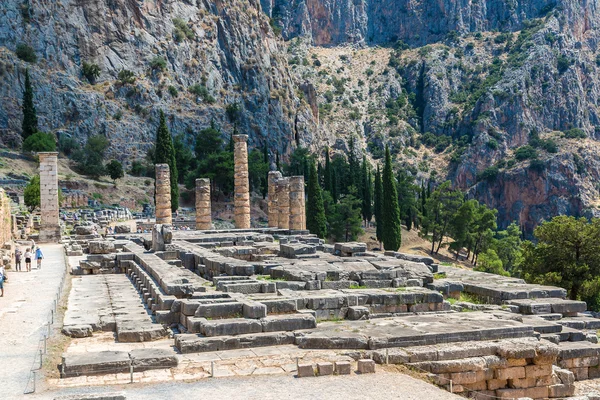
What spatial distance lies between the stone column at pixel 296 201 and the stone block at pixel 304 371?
27033 mm

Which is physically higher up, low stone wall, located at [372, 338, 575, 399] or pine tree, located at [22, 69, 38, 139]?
pine tree, located at [22, 69, 38, 139]

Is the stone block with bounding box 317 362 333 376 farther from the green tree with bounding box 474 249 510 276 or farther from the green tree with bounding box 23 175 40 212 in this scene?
the green tree with bounding box 23 175 40 212

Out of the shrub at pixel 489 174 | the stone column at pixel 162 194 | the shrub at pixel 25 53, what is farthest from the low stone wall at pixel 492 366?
the shrub at pixel 489 174

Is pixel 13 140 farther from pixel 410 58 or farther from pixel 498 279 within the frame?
pixel 410 58

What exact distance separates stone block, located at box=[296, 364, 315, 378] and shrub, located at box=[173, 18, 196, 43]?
78.8 m

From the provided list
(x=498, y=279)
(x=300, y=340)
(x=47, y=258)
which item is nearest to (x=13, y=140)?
(x=47, y=258)

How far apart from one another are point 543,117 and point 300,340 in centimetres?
11117

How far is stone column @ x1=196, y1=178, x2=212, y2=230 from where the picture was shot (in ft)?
127

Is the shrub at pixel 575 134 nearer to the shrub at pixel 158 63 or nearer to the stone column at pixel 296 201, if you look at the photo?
the shrub at pixel 158 63

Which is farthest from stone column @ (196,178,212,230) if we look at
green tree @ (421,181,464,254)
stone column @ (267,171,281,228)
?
green tree @ (421,181,464,254)

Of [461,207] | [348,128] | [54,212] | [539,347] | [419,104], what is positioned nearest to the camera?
[539,347]

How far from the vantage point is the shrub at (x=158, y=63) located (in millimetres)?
80125

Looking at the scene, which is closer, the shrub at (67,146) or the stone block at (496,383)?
the stone block at (496,383)

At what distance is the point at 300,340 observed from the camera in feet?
39.5
